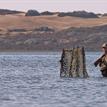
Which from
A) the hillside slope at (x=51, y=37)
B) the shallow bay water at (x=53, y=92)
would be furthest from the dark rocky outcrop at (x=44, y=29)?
the shallow bay water at (x=53, y=92)

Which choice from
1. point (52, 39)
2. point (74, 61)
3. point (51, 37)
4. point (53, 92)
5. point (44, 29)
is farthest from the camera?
point (44, 29)

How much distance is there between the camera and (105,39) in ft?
542

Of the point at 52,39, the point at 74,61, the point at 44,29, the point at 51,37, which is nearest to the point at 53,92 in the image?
the point at 74,61

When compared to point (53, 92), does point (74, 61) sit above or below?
above

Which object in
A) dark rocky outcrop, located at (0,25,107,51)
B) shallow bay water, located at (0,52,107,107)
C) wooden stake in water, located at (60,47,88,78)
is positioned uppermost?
wooden stake in water, located at (60,47,88,78)

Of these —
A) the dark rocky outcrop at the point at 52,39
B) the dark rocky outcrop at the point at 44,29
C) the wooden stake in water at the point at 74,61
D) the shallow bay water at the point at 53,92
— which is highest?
the wooden stake in water at the point at 74,61

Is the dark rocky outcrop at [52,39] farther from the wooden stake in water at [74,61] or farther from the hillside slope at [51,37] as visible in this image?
the wooden stake in water at [74,61]

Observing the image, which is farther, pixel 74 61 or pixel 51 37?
pixel 51 37

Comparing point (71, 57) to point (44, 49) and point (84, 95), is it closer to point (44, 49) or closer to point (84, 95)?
point (84, 95)

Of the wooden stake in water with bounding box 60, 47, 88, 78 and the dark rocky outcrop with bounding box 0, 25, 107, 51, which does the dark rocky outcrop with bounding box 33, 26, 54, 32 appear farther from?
the wooden stake in water with bounding box 60, 47, 88, 78

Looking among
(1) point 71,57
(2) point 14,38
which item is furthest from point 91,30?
(1) point 71,57

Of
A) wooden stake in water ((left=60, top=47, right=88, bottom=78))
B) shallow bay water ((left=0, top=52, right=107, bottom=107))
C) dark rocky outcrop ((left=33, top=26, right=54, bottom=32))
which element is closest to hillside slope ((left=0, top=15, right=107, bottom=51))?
dark rocky outcrop ((left=33, top=26, right=54, bottom=32))

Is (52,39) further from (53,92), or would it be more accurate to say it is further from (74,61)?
(53,92)

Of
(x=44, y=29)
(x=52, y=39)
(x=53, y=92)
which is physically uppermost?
(x=53, y=92)
